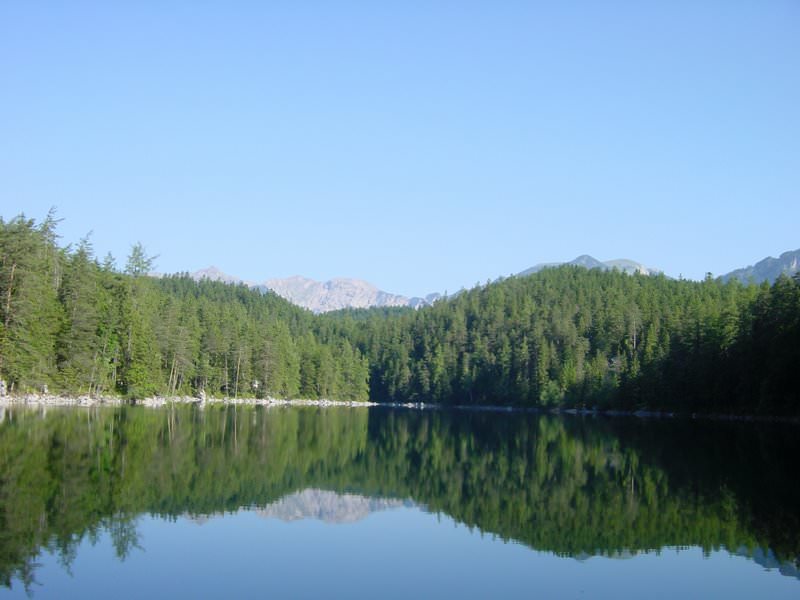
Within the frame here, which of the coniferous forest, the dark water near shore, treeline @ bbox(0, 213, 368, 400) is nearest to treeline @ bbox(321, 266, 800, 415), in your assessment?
the coniferous forest

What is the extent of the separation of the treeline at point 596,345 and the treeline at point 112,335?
3757 cm

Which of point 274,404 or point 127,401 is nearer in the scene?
point 127,401

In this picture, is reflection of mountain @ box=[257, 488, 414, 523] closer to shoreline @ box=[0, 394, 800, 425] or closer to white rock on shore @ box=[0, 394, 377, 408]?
shoreline @ box=[0, 394, 800, 425]

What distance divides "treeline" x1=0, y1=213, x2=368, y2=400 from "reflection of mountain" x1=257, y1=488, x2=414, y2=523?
4113 centimetres

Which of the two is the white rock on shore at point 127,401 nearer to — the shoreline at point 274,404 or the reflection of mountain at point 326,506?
the shoreline at point 274,404

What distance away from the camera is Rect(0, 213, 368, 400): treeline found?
61594 mm

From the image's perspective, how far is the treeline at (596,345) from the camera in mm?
81125

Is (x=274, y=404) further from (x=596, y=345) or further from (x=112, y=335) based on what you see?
(x=596, y=345)

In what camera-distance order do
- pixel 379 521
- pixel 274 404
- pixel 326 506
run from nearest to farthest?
pixel 379 521 → pixel 326 506 → pixel 274 404

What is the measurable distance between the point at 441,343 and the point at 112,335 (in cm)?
8726

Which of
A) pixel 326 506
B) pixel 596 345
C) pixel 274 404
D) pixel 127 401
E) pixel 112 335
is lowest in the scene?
pixel 326 506

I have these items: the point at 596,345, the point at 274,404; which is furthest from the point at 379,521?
the point at 596,345

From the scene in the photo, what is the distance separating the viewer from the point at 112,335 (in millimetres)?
77875

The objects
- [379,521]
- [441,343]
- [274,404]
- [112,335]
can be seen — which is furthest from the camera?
[441,343]
